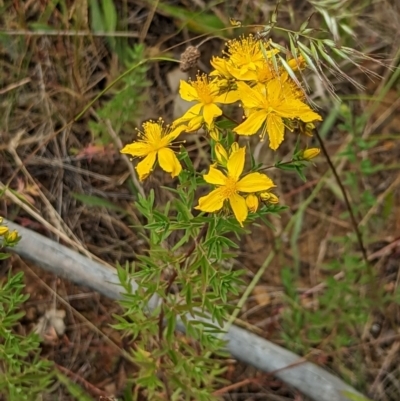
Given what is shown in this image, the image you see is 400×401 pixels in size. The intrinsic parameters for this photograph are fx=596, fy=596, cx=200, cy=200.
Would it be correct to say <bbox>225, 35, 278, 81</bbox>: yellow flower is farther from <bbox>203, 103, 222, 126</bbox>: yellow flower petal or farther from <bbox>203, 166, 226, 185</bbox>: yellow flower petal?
<bbox>203, 166, 226, 185</bbox>: yellow flower petal

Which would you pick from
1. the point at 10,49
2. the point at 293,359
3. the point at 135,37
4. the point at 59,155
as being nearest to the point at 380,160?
the point at 293,359

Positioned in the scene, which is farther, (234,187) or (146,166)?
(146,166)

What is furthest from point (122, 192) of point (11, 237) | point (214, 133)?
point (214, 133)

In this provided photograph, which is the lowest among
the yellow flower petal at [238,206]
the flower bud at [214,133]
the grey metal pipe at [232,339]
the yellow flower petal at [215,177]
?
the grey metal pipe at [232,339]

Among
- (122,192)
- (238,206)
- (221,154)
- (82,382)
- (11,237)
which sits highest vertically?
(221,154)

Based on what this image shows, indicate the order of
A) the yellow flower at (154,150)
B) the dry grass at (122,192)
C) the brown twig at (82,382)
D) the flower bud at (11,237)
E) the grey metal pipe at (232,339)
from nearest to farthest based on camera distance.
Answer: the yellow flower at (154,150)
the flower bud at (11,237)
the grey metal pipe at (232,339)
the brown twig at (82,382)
the dry grass at (122,192)

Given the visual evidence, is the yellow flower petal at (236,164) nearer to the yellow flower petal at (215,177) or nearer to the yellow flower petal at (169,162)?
the yellow flower petal at (215,177)

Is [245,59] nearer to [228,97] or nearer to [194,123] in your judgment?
[228,97]

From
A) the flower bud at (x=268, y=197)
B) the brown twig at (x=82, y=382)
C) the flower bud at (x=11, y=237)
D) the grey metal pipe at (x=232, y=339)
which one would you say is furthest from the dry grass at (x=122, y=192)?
the flower bud at (x=268, y=197)
